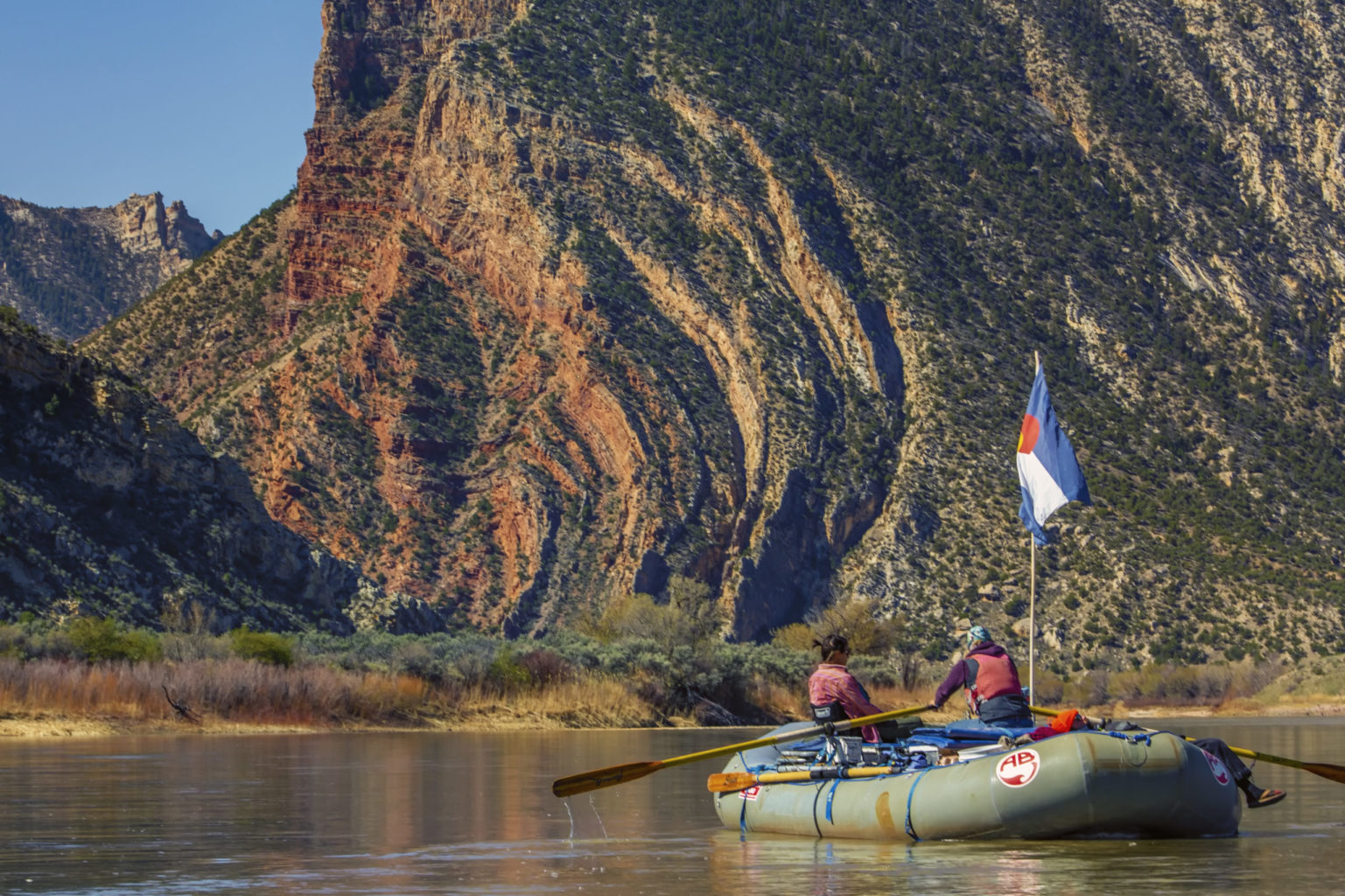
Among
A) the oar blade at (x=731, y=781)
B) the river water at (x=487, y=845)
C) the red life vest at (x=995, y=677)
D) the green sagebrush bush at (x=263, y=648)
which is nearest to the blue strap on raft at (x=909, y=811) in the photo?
the river water at (x=487, y=845)

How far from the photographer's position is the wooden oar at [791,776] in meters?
20.6

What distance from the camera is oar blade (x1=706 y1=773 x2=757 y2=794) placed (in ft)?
73.3

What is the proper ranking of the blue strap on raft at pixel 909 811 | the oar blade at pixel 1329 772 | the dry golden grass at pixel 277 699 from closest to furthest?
the blue strap on raft at pixel 909 811 → the oar blade at pixel 1329 772 → the dry golden grass at pixel 277 699

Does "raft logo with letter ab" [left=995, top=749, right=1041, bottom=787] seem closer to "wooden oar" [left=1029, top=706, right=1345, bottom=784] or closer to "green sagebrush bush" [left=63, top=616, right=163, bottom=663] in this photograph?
"wooden oar" [left=1029, top=706, right=1345, bottom=784]

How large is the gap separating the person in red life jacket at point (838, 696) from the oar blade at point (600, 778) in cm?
210

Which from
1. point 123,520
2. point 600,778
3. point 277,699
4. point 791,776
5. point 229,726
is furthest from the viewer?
point 123,520

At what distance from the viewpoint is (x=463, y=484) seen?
101 metres

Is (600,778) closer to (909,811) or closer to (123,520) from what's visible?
(909,811)

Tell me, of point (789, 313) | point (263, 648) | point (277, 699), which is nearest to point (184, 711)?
point (277, 699)

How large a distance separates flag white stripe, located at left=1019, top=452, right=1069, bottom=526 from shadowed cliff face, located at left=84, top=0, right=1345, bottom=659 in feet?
180

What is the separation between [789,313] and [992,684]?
8196cm

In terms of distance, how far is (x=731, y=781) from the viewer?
73.8 feet

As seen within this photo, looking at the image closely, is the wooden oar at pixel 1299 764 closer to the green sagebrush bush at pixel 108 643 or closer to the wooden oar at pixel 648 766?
the wooden oar at pixel 648 766

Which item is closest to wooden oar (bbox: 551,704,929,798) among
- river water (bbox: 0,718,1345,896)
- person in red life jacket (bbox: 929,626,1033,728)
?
river water (bbox: 0,718,1345,896)
